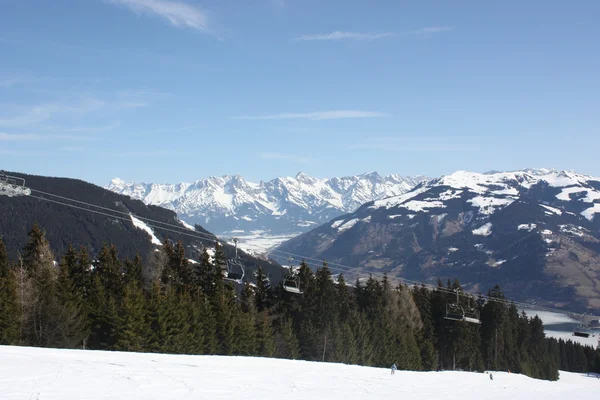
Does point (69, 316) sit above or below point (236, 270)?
below

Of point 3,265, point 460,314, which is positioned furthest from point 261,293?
point 3,265

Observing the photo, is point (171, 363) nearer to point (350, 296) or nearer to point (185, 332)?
point (185, 332)

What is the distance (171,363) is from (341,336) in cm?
4302

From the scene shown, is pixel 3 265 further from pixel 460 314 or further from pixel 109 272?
pixel 460 314

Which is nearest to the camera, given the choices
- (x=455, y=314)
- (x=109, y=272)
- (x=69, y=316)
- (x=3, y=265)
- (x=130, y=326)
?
(x=69, y=316)

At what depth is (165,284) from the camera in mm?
76812

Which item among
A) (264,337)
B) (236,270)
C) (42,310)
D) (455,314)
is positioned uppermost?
(236,270)

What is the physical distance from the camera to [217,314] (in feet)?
237

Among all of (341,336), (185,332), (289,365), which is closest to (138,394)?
(289,365)

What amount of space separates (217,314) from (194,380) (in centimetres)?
3399

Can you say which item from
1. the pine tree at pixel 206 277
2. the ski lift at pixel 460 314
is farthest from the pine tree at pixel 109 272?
the ski lift at pixel 460 314

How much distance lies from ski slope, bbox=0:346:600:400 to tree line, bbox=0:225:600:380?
Answer: 12.1 metres

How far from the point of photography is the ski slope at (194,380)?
102ft

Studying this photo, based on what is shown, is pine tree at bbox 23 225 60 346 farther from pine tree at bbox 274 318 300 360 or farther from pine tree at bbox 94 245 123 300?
pine tree at bbox 274 318 300 360
